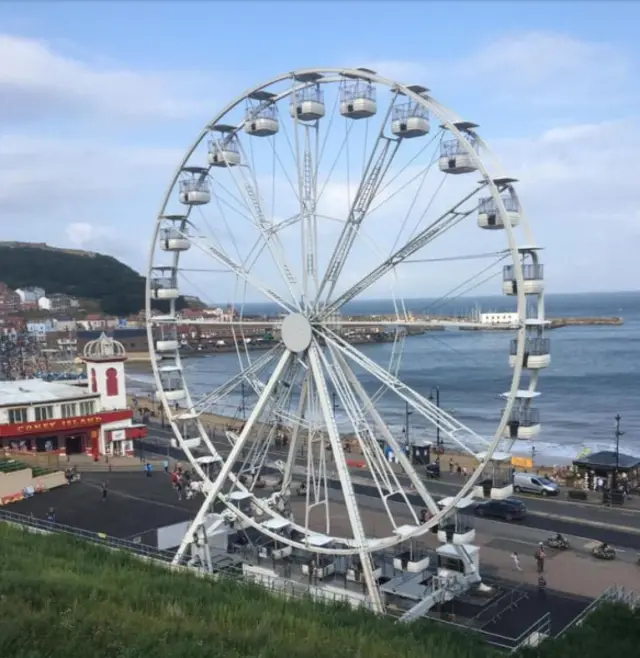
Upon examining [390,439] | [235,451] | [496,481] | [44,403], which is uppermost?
[390,439]

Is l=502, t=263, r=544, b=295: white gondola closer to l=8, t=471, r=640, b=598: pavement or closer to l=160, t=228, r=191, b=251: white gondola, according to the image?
l=8, t=471, r=640, b=598: pavement

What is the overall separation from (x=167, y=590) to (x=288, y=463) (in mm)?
7793

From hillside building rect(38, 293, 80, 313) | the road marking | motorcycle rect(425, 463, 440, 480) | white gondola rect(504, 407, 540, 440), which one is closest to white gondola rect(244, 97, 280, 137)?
white gondola rect(504, 407, 540, 440)

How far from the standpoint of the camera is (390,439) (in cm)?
1934

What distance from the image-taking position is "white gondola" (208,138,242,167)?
79.3ft

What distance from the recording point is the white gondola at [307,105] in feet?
71.3

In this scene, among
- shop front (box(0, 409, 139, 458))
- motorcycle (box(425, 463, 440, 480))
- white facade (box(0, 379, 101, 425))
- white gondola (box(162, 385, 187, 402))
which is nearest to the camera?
white gondola (box(162, 385, 187, 402))

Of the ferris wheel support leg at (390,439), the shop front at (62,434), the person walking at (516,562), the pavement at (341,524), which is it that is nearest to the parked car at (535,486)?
the pavement at (341,524)

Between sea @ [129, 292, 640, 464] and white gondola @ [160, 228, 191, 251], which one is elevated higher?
white gondola @ [160, 228, 191, 251]

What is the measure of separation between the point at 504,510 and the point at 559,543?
12.7ft

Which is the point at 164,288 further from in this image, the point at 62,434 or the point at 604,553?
the point at 62,434

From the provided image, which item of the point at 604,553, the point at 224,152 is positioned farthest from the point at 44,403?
the point at 604,553

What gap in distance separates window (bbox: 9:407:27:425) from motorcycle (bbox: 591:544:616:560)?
2989cm

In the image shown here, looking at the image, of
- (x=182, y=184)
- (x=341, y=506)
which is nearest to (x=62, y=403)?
(x=341, y=506)
